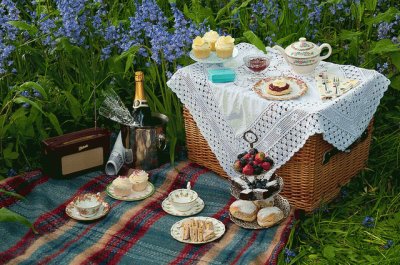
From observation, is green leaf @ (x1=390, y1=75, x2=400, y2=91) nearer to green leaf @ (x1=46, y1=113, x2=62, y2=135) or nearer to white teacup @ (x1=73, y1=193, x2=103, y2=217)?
white teacup @ (x1=73, y1=193, x2=103, y2=217)

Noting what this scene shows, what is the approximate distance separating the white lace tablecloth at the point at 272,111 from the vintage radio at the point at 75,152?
527 millimetres

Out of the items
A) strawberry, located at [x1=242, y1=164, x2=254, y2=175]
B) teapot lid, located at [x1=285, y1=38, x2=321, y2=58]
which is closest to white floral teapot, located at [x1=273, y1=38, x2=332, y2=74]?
teapot lid, located at [x1=285, y1=38, x2=321, y2=58]

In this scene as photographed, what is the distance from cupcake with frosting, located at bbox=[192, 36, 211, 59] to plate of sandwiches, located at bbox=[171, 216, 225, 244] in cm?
92

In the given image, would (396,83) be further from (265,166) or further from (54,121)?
(54,121)

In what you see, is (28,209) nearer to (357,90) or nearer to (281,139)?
(281,139)

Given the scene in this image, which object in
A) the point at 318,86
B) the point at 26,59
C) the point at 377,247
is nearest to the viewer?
the point at 377,247

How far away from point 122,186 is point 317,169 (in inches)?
40.8

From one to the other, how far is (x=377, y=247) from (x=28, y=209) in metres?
1.79

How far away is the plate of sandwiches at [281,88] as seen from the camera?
3.59m

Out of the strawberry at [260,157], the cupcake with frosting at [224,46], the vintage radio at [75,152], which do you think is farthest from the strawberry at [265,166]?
the vintage radio at [75,152]

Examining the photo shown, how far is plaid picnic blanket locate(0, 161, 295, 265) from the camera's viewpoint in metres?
3.34

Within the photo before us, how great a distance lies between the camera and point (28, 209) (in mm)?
3766

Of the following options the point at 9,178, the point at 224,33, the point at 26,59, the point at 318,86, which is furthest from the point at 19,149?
the point at 318,86

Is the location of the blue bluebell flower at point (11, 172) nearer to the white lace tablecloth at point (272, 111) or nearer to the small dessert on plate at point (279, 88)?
the white lace tablecloth at point (272, 111)
